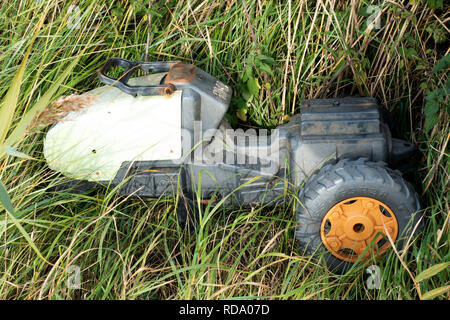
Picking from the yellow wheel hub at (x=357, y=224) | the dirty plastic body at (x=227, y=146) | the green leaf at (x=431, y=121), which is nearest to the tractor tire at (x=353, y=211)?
the yellow wheel hub at (x=357, y=224)

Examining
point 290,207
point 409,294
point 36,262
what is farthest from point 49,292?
point 409,294

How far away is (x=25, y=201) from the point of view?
6.81 ft

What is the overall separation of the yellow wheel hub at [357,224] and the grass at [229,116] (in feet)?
0.27

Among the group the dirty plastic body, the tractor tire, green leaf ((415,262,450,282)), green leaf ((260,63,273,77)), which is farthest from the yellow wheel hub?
green leaf ((260,63,273,77))

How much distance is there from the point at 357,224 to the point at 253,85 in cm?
80

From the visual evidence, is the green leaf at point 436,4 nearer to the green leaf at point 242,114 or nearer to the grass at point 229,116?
the grass at point 229,116

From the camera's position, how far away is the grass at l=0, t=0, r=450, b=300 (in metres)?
1.87

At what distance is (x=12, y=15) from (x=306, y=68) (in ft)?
4.71

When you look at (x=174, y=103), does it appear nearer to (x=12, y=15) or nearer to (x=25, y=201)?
(x=25, y=201)

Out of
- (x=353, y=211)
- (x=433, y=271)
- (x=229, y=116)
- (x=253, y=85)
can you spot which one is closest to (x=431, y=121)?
(x=353, y=211)

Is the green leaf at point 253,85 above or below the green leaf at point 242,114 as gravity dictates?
above

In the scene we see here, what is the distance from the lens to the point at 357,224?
202 centimetres

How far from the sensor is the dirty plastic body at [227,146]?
6.70 ft

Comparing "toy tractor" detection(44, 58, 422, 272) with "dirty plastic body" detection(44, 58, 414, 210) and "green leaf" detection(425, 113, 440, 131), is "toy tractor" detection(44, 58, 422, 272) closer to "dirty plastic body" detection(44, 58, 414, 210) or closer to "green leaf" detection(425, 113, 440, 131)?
"dirty plastic body" detection(44, 58, 414, 210)
